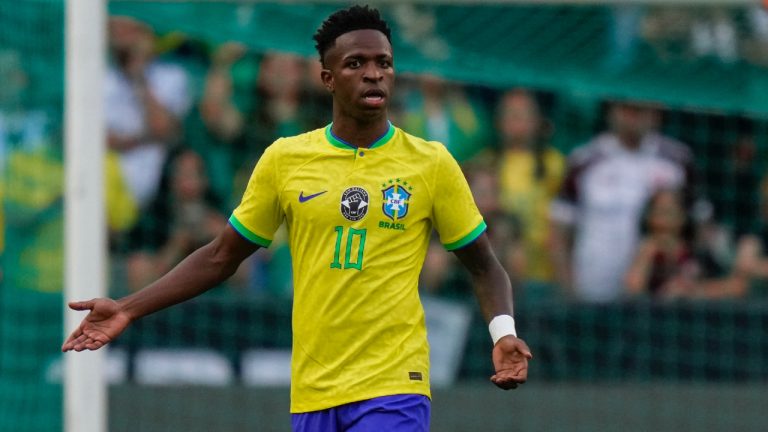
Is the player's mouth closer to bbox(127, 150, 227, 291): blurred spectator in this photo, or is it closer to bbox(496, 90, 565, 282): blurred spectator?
bbox(127, 150, 227, 291): blurred spectator

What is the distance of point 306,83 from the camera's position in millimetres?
9984

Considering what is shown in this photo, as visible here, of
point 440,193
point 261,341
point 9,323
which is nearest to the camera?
point 440,193

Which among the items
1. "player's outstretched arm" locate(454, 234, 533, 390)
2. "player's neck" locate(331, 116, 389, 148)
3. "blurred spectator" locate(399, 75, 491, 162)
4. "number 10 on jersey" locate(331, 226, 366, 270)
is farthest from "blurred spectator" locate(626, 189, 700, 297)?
"number 10 on jersey" locate(331, 226, 366, 270)

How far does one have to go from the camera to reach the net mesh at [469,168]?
31.7 feet

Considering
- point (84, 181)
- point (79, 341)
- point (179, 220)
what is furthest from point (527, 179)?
point (79, 341)

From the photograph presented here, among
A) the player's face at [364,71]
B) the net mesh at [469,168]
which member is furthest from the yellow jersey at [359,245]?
the net mesh at [469,168]

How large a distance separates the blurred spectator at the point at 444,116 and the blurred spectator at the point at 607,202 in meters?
0.69

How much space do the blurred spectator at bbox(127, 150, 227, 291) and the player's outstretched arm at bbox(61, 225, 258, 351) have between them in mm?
4129

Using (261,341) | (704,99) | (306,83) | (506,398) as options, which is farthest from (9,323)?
(704,99)

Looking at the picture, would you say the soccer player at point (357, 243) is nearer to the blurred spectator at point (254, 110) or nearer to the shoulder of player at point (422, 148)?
the shoulder of player at point (422, 148)

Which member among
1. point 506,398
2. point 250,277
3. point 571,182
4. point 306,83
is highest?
point 306,83

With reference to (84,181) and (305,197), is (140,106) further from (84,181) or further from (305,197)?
(305,197)

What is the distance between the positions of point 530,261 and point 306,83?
1929 mm

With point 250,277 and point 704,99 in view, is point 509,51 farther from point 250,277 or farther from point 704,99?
point 250,277
